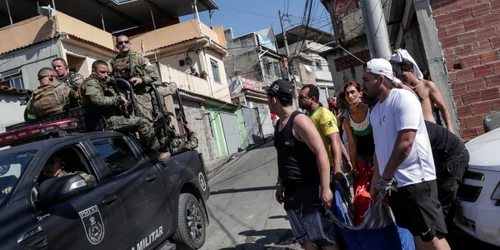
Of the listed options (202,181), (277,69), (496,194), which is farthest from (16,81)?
(277,69)

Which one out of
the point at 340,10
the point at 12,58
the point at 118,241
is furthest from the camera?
the point at 340,10

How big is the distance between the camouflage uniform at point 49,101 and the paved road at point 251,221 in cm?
247

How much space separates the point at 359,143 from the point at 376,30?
1.95 metres

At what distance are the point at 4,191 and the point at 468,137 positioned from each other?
676 centimetres

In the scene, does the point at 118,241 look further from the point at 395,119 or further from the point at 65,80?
the point at 65,80

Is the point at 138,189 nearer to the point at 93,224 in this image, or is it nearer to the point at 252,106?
the point at 93,224

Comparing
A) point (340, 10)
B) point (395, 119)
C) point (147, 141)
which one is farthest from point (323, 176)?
point (340, 10)

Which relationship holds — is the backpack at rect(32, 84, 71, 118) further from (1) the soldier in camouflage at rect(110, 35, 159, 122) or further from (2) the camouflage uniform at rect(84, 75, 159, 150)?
(1) the soldier in camouflage at rect(110, 35, 159, 122)

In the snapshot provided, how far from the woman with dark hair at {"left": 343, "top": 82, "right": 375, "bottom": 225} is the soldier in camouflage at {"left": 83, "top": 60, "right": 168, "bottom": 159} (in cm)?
217

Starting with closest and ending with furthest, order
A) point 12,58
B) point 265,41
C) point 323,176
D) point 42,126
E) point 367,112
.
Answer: point 323,176 → point 42,126 → point 367,112 → point 12,58 → point 265,41

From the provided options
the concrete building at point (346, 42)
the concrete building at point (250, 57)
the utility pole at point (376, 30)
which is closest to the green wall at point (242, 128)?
the concrete building at point (346, 42)

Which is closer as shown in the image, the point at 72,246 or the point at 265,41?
the point at 72,246

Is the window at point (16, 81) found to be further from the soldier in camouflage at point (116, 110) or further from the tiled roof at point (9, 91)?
the soldier in camouflage at point (116, 110)

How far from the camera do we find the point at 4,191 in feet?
8.63
